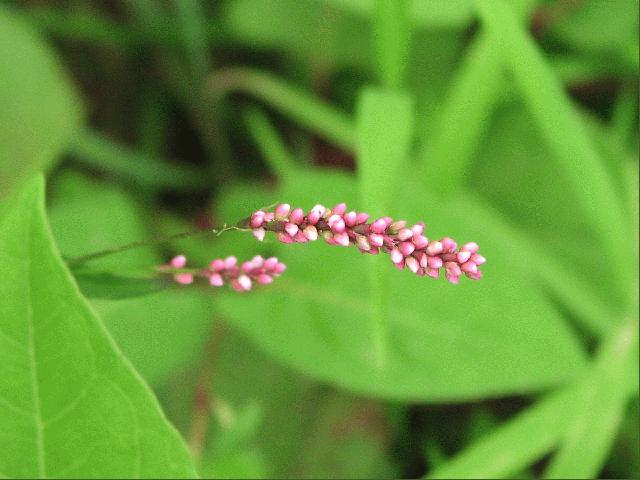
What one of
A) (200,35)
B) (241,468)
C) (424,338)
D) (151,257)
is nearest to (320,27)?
(200,35)

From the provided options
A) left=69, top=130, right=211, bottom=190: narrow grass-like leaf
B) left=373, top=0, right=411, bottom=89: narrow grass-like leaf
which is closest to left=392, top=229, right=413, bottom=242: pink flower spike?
left=373, top=0, right=411, bottom=89: narrow grass-like leaf

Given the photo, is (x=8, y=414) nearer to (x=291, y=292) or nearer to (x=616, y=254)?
(x=291, y=292)

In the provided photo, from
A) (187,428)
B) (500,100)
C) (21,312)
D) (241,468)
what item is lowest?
(187,428)

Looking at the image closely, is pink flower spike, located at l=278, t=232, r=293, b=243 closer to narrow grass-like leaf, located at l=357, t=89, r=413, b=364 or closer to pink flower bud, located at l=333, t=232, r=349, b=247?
pink flower bud, located at l=333, t=232, r=349, b=247

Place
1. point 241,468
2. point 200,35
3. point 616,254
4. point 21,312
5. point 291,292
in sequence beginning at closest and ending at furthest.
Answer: point 21,312 < point 241,468 < point 616,254 < point 291,292 < point 200,35

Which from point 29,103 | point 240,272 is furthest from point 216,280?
point 29,103

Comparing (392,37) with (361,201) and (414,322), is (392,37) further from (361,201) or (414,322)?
(414,322)

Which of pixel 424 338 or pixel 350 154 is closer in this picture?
pixel 424 338
